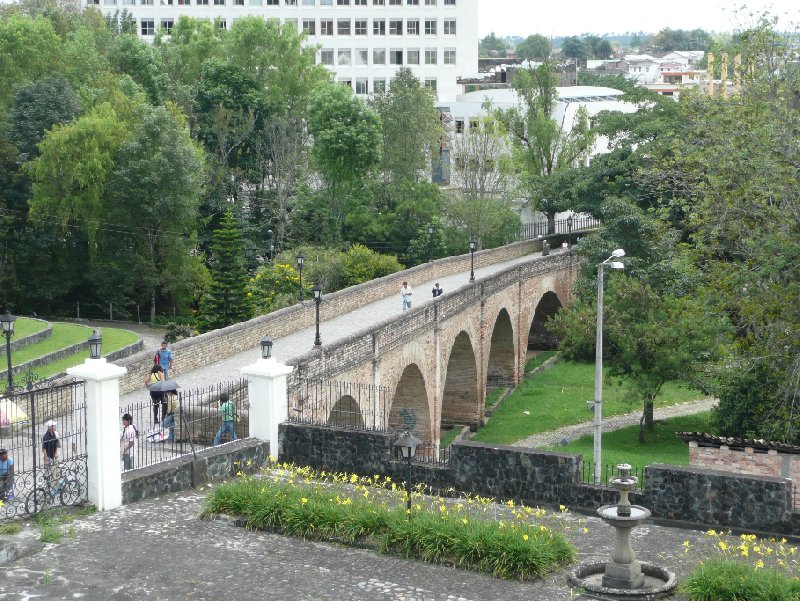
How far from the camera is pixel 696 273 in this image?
24422 mm

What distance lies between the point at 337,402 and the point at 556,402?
1826 cm

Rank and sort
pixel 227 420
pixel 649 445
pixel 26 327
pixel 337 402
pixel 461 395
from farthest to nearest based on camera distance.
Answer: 1. pixel 26 327
2. pixel 461 395
3. pixel 649 445
4. pixel 337 402
5. pixel 227 420

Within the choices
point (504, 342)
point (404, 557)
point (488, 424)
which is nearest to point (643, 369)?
point (488, 424)

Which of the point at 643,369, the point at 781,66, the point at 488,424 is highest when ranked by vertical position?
the point at 781,66

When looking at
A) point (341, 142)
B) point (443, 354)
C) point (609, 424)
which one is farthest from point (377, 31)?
point (443, 354)

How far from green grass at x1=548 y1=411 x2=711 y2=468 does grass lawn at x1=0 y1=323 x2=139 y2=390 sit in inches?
535

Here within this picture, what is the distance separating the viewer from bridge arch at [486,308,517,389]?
136ft

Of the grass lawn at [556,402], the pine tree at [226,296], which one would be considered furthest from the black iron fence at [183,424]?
the pine tree at [226,296]

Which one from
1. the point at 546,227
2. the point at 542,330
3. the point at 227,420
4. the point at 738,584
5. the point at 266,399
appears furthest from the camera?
the point at 546,227

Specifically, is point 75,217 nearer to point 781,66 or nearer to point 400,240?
point 400,240

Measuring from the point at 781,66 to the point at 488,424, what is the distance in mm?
16193

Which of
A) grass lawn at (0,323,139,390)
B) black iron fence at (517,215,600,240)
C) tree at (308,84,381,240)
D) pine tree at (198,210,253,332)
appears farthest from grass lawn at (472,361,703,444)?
tree at (308,84,381,240)

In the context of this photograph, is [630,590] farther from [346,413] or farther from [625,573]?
[346,413]

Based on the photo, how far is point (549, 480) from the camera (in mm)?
13539
